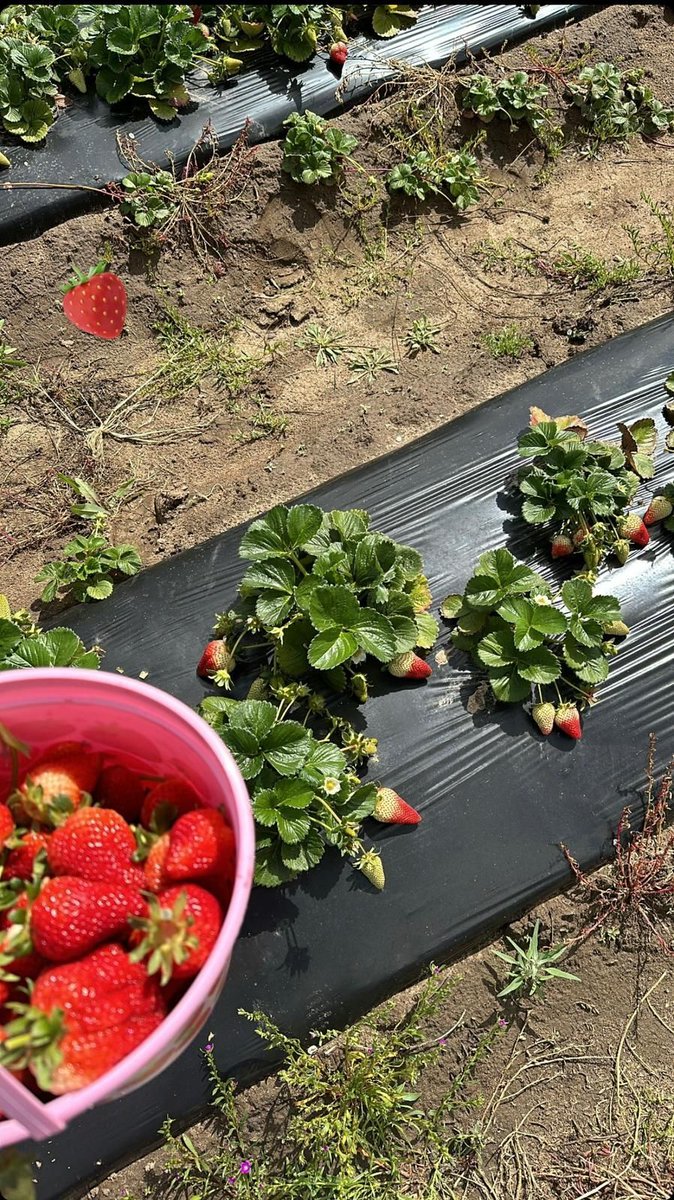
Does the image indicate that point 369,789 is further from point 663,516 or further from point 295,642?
point 663,516

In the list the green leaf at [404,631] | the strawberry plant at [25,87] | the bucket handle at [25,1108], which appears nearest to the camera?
the bucket handle at [25,1108]

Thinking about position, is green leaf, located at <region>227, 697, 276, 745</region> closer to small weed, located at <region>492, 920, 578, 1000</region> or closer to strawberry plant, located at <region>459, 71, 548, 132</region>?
small weed, located at <region>492, 920, 578, 1000</region>

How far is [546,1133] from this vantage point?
1989 mm

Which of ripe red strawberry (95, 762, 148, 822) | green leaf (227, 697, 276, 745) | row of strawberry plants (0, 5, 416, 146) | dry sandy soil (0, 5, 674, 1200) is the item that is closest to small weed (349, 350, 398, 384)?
dry sandy soil (0, 5, 674, 1200)

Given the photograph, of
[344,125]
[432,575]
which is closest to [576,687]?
Answer: [432,575]

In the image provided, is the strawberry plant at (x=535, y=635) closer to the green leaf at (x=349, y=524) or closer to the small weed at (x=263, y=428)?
the green leaf at (x=349, y=524)

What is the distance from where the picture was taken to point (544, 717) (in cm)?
182

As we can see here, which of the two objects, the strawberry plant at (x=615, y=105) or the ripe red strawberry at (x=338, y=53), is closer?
the ripe red strawberry at (x=338, y=53)

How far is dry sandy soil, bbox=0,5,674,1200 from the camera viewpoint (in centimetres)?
262

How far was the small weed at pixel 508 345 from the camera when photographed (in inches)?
111

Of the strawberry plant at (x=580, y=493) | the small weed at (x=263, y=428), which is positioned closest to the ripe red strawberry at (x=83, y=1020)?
the strawberry plant at (x=580, y=493)

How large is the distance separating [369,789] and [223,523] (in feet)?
3.92

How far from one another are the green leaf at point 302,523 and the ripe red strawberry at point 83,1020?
37.5 inches

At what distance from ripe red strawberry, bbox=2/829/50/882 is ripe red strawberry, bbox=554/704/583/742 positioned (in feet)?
3.85
